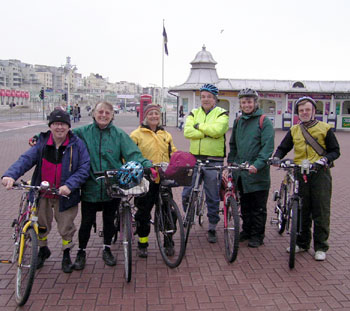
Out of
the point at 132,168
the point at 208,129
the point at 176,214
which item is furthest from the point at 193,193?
the point at 132,168

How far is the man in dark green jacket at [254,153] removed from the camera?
14.3ft

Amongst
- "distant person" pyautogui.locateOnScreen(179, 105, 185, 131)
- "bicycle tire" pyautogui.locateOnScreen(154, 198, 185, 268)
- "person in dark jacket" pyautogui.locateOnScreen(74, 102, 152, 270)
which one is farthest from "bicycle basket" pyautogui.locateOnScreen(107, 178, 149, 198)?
"distant person" pyautogui.locateOnScreen(179, 105, 185, 131)

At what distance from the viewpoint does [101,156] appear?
12.4 feet

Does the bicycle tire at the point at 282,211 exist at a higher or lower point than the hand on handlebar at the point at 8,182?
lower

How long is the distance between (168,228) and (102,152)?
1140 mm

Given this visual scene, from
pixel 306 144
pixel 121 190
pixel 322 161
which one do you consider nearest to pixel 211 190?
pixel 306 144

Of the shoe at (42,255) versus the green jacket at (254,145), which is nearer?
the shoe at (42,255)

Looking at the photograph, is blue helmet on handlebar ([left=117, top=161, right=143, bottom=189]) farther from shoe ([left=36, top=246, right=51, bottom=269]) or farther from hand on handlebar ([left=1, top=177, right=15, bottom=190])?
shoe ([left=36, top=246, right=51, bottom=269])

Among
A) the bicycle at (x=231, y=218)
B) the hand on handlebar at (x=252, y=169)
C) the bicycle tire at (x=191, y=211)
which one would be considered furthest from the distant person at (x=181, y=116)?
the hand on handlebar at (x=252, y=169)

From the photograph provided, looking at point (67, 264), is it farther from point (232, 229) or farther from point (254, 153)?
point (254, 153)

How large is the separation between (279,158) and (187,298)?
212 cm

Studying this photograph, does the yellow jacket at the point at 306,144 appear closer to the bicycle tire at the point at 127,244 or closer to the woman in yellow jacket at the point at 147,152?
the woman in yellow jacket at the point at 147,152

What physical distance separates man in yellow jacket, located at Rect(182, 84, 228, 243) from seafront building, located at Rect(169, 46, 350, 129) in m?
20.8

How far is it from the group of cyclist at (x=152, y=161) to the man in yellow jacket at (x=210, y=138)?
0.5 inches
